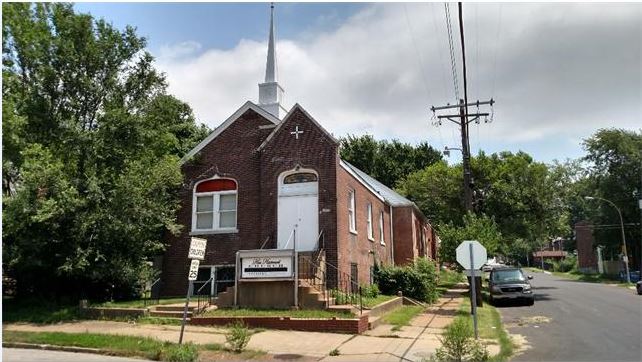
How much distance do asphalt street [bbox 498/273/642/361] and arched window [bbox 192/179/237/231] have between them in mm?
11021

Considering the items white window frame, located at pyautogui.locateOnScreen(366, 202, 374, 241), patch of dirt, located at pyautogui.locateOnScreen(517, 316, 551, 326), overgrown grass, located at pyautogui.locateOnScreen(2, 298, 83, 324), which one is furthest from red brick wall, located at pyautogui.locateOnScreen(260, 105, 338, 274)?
overgrown grass, located at pyautogui.locateOnScreen(2, 298, 83, 324)

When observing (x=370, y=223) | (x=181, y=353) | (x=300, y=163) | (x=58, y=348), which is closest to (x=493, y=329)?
(x=300, y=163)

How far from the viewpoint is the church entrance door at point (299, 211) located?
20.3 metres

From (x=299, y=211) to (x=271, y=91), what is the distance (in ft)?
27.1

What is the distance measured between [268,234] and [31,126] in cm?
886

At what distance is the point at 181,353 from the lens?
1109cm

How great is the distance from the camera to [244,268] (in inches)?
690

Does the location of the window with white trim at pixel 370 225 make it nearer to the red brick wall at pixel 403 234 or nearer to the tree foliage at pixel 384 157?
the red brick wall at pixel 403 234

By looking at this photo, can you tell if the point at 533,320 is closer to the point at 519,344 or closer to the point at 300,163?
the point at 519,344

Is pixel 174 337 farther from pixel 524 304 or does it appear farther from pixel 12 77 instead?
pixel 524 304

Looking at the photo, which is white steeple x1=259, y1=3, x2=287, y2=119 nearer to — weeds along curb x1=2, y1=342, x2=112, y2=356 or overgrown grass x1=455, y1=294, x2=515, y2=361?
overgrown grass x1=455, y1=294, x2=515, y2=361

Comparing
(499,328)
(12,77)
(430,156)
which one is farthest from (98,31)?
(430,156)

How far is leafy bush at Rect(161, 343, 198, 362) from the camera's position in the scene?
36.2 feet

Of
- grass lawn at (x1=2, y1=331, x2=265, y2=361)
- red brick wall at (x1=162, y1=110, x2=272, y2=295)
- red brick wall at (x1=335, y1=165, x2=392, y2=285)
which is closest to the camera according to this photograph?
grass lawn at (x1=2, y1=331, x2=265, y2=361)
